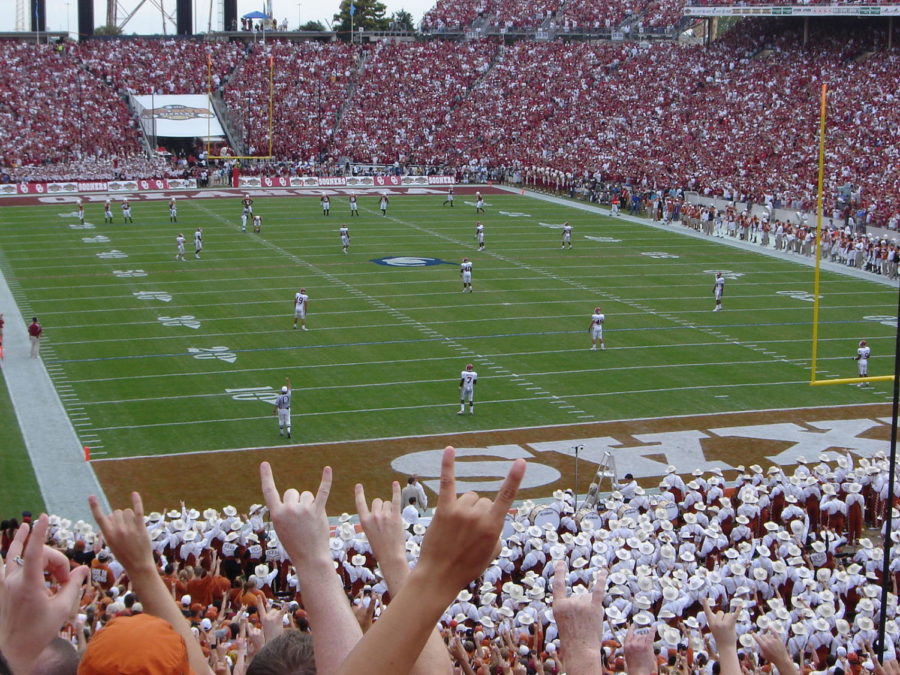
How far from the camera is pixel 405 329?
25.6 m

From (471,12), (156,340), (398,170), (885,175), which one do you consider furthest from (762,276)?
(471,12)

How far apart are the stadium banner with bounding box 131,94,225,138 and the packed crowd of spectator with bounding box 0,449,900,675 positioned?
42.2 meters

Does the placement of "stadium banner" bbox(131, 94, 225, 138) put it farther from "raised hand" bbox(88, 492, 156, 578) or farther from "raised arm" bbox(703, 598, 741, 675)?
"raised hand" bbox(88, 492, 156, 578)

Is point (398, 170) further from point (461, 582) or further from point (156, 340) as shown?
point (461, 582)

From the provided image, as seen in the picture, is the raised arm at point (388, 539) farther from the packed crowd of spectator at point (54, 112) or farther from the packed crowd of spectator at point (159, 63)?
the packed crowd of spectator at point (159, 63)

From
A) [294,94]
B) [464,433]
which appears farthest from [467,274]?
[294,94]

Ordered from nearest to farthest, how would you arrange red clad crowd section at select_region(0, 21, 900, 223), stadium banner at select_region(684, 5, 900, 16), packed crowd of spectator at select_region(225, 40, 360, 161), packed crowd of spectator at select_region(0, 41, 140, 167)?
red clad crowd section at select_region(0, 21, 900, 223)
stadium banner at select_region(684, 5, 900, 16)
packed crowd of spectator at select_region(0, 41, 140, 167)
packed crowd of spectator at select_region(225, 40, 360, 161)

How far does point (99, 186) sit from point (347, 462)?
33459 mm

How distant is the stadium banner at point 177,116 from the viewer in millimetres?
55000

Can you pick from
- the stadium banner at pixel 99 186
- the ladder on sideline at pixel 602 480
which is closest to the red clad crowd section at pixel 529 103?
the stadium banner at pixel 99 186

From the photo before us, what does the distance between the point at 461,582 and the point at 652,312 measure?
25857 millimetres

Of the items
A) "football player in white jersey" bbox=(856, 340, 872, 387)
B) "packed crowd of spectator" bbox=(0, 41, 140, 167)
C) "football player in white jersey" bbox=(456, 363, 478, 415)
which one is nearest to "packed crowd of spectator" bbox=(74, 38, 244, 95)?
"packed crowd of spectator" bbox=(0, 41, 140, 167)

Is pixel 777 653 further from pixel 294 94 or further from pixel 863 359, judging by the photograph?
pixel 294 94

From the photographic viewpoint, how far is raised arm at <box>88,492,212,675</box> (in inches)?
128
